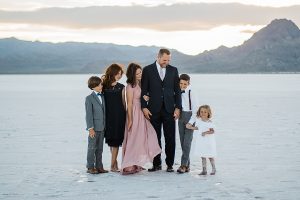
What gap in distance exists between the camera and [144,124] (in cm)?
773

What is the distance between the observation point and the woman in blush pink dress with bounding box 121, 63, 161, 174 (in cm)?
765

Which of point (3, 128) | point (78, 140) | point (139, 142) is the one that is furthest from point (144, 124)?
point (3, 128)

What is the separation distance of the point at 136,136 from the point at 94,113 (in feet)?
2.42

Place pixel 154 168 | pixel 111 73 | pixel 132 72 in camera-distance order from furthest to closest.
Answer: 1. pixel 154 168
2. pixel 111 73
3. pixel 132 72

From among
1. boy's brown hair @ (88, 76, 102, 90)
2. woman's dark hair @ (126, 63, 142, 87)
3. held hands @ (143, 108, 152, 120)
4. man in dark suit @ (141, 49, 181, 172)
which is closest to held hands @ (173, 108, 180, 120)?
man in dark suit @ (141, 49, 181, 172)

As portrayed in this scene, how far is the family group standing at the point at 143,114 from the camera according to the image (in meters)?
7.64

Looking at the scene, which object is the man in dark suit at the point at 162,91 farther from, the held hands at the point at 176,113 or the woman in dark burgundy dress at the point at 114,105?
the woman in dark burgundy dress at the point at 114,105

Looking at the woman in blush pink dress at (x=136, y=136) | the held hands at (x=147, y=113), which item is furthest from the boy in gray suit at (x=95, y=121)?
the held hands at (x=147, y=113)

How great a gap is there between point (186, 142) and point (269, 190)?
1668 millimetres

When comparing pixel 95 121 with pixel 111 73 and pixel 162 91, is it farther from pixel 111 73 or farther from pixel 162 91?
pixel 162 91

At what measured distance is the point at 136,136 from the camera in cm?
773

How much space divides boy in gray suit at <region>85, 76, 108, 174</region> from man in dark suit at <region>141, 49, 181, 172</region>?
2.19 feet

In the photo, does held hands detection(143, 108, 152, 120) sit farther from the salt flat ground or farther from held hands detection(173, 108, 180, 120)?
the salt flat ground

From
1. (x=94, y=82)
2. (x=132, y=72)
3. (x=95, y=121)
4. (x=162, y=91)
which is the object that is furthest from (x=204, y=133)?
(x=94, y=82)
